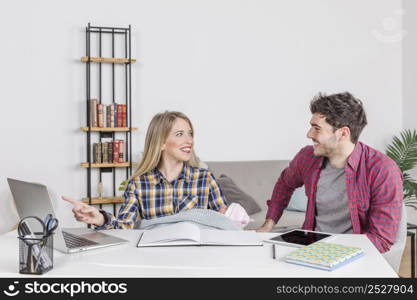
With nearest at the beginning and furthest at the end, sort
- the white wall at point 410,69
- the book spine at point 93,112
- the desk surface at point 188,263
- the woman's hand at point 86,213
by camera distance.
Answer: the desk surface at point 188,263 < the woman's hand at point 86,213 < the book spine at point 93,112 < the white wall at point 410,69

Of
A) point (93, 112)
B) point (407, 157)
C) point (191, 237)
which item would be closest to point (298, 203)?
point (407, 157)

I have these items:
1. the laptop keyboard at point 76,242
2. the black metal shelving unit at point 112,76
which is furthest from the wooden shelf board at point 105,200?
the laptop keyboard at point 76,242

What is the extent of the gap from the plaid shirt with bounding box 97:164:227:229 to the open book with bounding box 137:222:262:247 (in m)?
0.31

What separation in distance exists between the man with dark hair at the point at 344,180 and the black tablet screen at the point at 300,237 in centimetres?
32

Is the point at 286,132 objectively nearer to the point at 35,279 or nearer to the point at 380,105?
the point at 380,105

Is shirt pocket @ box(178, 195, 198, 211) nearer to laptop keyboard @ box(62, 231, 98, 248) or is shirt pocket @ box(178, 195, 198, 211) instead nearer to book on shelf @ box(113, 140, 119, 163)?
laptop keyboard @ box(62, 231, 98, 248)

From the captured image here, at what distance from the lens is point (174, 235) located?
55.4 inches

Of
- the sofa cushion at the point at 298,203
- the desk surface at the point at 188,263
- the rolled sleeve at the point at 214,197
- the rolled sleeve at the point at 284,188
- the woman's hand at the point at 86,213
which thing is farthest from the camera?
the sofa cushion at the point at 298,203

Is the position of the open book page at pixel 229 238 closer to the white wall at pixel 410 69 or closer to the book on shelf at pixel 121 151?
the book on shelf at pixel 121 151

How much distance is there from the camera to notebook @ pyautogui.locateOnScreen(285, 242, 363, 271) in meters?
1.16

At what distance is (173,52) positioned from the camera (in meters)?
4.20

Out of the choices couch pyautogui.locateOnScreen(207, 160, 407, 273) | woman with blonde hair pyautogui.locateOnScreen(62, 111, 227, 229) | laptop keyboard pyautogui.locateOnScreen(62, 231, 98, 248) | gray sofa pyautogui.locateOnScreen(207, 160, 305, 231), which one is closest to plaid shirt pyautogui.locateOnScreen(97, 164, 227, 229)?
woman with blonde hair pyautogui.locateOnScreen(62, 111, 227, 229)

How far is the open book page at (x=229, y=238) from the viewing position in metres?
1.41

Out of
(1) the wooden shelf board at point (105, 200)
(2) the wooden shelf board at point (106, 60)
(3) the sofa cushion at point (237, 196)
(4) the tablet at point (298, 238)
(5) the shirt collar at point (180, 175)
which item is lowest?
(1) the wooden shelf board at point (105, 200)
